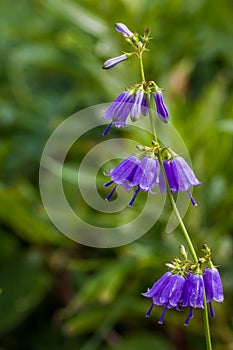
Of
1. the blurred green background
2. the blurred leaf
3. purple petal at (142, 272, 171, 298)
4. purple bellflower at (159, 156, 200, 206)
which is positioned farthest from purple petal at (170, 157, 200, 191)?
the blurred leaf

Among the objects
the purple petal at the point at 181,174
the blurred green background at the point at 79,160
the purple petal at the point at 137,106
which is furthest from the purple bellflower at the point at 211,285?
the blurred green background at the point at 79,160

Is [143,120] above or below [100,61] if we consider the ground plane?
below

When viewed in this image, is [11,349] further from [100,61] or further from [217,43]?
[217,43]

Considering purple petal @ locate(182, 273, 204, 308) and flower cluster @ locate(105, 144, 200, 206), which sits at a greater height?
flower cluster @ locate(105, 144, 200, 206)

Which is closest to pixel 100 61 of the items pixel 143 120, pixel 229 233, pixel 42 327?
pixel 143 120

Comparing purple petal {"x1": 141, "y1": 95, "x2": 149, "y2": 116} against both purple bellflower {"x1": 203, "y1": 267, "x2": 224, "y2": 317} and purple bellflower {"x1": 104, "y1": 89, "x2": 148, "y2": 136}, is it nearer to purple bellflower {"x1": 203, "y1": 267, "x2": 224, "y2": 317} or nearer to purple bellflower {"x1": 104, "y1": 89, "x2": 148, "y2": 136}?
purple bellflower {"x1": 104, "y1": 89, "x2": 148, "y2": 136}

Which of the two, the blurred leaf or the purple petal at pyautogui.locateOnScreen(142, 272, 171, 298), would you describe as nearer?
the purple petal at pyautogui.locateOnScreen(142, 272, 171, 298)
